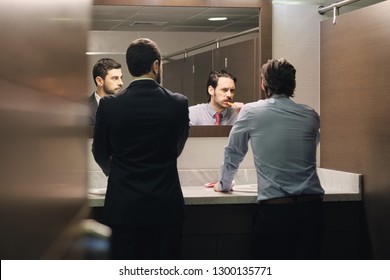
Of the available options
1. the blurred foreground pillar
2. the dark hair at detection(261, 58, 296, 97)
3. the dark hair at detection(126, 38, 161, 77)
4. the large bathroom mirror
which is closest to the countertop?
the large bathroom mirror

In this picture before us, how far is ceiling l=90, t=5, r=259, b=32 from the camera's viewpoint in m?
2.19

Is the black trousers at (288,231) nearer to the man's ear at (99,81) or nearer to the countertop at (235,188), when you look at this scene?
the countertop at (235,188)

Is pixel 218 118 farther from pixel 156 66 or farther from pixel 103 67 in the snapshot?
pixel 156 66

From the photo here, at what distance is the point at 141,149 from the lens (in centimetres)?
148

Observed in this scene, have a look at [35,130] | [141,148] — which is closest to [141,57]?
[141,148]

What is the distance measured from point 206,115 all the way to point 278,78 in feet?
1.95

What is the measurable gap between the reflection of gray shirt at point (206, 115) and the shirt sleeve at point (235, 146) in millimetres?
380

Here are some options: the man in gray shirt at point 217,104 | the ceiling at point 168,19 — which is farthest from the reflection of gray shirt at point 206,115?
the ceiling at point 168,19

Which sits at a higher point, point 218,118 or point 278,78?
point 278,78

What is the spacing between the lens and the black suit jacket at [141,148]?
1478 millimetres

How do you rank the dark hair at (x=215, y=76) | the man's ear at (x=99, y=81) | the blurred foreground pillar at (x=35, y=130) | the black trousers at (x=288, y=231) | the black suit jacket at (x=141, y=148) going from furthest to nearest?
the dark hair at (x=215, y=76) < the man's ear at (x=99, y=81) < the black trousers at (x=288, y=231) < the black suit jacket at (x=141, y=148) < the blurred foreground pillar at (x=35, y=130)

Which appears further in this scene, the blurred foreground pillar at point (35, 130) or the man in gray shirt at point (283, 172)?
the man in gray shirt at point (283, 172)

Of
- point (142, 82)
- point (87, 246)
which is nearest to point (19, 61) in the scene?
point (87, 246)

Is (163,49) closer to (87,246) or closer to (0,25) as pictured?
(87,246)
